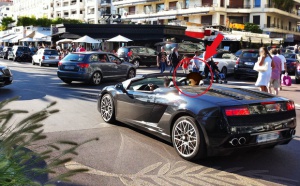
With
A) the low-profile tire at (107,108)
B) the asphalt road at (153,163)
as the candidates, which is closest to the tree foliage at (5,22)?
the low-profile tire at (107,108)

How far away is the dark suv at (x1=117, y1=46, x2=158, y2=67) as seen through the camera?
87.8ft

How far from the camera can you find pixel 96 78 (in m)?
15.1

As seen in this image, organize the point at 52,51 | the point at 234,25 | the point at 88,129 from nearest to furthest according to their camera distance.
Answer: the point at 88,129
the point at 52,51
the point at 234,25

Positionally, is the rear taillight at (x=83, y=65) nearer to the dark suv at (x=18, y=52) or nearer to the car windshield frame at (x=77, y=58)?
the car windshield frame at (x=77, y=58)

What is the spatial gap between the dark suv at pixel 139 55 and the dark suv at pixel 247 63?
10640 mm

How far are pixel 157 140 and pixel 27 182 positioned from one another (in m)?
4.31

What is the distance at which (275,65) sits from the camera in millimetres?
10930

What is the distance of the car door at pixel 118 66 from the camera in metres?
16.0

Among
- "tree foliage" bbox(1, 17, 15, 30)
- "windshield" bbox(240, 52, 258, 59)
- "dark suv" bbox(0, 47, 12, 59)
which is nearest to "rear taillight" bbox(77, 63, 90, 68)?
"windshield" bbox(240, 52, 258, 59)

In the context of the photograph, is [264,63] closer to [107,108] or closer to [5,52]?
[107,108]

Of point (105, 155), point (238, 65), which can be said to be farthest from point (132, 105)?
point (238, 65)

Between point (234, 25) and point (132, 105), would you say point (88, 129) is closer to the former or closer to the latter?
point (132, 105)

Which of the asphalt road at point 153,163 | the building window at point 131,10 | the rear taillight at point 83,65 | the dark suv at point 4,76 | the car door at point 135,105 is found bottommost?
the asphalt road at point 153,163

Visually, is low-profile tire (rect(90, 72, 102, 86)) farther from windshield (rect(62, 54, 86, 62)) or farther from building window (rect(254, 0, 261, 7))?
building window (rect(254, 0, 261, 7))
